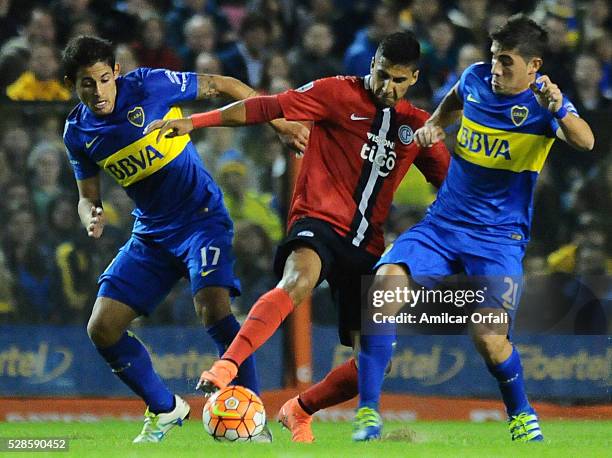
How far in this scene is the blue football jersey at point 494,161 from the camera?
642cm

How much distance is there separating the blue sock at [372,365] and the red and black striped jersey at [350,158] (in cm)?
50

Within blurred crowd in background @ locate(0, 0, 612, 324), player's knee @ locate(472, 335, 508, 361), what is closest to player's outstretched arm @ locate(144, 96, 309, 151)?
player's knee @ locate(472, 335, 508, 361)

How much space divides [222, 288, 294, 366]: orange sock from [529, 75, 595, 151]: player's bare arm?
147 cm

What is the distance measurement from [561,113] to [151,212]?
2.23m

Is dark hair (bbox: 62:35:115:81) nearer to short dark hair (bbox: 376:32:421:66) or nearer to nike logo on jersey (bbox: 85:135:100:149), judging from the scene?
nike logo on jersey (bbox: 85:135:100:149)

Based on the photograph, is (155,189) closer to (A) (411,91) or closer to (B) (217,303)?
(B) (217,303)

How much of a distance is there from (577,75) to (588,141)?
15.9ft

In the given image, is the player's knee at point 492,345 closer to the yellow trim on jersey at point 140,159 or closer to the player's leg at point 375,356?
the player's leg at point 375,356

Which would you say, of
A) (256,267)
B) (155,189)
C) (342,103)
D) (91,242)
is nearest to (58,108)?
(91,242)

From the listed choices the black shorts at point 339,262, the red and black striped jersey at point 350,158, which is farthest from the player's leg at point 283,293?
the red and black striped jersey at point 350,158

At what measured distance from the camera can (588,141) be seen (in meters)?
6.00

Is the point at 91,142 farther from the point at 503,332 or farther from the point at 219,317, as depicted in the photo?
the point at 503,332

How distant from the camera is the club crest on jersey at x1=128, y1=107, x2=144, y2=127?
22.0 ft

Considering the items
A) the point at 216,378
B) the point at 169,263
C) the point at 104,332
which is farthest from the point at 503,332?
the point at 104,332
